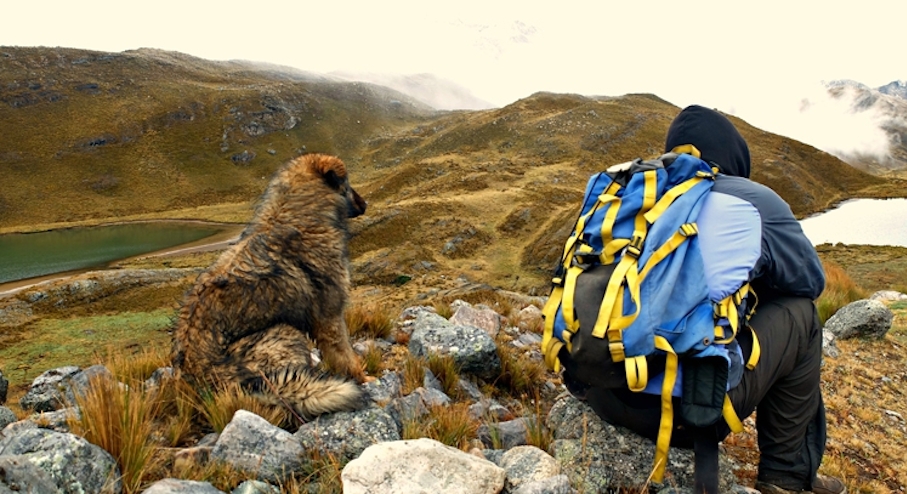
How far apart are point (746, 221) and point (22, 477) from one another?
359 centimetres

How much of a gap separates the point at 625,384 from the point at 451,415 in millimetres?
1336

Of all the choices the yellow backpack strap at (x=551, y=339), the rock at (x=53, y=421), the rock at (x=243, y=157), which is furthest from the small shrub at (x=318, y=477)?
the rock at (x=243, y=157)

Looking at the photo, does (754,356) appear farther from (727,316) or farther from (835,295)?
(835,295)

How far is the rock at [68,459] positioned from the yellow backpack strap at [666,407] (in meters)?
2.76

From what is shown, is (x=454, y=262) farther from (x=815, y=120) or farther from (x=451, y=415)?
(x=815, y=120)

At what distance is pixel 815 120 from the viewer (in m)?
182

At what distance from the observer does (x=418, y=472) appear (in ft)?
7.55

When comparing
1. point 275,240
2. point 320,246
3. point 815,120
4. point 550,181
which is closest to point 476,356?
point 320,246

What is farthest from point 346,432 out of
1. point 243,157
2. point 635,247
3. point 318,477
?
point 243,157

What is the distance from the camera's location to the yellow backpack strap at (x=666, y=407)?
7.90ft

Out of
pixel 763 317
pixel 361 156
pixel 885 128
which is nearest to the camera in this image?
pixel 763 317

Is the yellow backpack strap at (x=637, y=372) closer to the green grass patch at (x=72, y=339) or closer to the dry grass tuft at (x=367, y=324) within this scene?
the dry grass tuft at (x=367, y=324)

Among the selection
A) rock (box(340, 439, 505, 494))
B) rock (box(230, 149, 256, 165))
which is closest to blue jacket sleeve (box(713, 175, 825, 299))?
rock (box(340, 439, 505, 494))

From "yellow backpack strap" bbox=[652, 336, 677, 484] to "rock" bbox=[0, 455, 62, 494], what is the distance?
2852mm
